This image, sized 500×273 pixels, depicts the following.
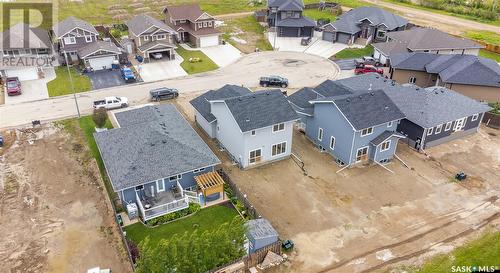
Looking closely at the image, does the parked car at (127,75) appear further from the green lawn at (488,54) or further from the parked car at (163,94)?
the green lawn at (488,54)

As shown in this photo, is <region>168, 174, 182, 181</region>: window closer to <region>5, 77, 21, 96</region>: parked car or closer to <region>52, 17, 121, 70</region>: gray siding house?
<region>5, 77, 21, 96</region>: parked car

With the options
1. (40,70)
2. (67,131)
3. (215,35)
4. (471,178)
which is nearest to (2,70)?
(40,70)

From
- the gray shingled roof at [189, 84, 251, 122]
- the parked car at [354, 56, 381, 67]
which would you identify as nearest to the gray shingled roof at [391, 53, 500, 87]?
the parked car at [354, 56, 381, 67]

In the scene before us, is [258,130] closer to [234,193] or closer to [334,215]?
[234,193]

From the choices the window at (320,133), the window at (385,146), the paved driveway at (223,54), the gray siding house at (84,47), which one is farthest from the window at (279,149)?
the gray siding house at (84,47)

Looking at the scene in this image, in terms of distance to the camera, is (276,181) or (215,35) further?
(215,35)

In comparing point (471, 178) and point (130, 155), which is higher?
point (130, 155)

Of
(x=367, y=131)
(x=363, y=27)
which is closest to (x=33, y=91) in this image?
(x=367, y=131)
